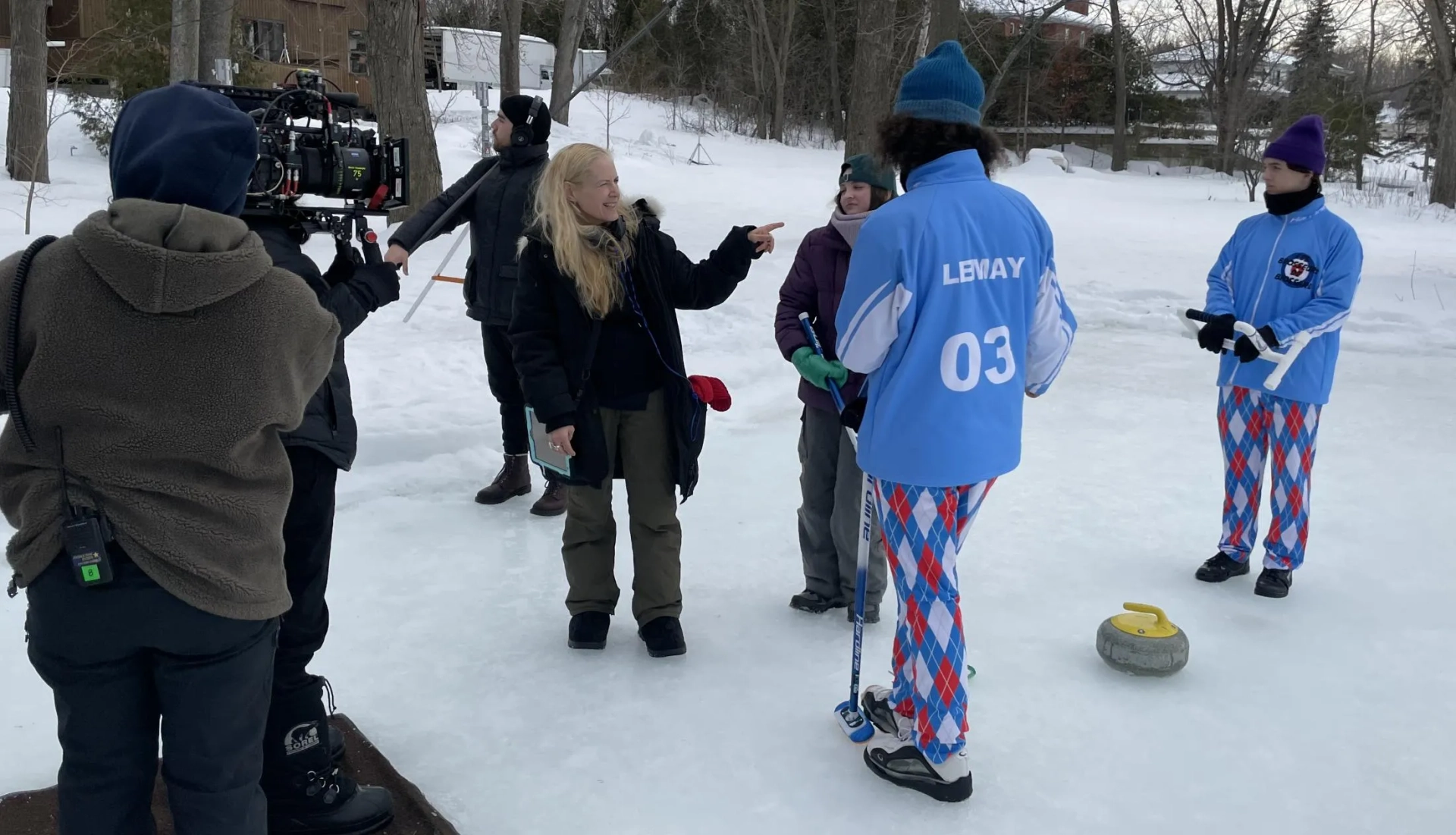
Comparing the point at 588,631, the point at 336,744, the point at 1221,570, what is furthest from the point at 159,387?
the point at 1221,570

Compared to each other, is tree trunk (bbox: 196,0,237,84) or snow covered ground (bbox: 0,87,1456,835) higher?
tree trunk (bbox: 196,0,237,84)

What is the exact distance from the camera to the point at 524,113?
5.05 meters

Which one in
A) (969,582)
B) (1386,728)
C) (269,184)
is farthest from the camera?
(969,582)

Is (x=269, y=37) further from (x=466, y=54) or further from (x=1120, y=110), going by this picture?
(x=1120, y=110)

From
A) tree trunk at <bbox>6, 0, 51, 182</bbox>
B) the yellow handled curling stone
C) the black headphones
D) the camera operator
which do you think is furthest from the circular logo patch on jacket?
tree trunk at <bbox>6, 0, 51, 182</bbox>

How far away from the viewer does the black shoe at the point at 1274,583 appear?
4426 mm

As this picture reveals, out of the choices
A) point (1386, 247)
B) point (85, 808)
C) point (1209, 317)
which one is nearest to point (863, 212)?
point (1209, 317)

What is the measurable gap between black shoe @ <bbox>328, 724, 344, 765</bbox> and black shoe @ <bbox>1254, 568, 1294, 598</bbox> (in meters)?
3.38

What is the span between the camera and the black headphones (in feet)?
16.6

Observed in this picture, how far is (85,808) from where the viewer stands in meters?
2.04

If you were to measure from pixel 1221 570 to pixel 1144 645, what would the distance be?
43.1 inches

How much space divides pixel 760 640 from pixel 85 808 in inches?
92.7

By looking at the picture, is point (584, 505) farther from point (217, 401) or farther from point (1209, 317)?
point (1209, 317)

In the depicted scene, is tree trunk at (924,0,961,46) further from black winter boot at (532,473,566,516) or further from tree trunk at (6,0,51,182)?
tree trunk at (6,0,51,182)
